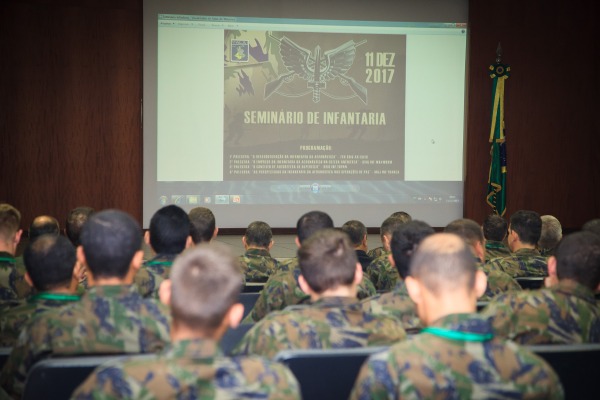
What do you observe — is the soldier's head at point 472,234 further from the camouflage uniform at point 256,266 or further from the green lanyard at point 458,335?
the green lanyard at point 458,335

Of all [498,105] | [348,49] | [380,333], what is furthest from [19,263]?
[498,105]

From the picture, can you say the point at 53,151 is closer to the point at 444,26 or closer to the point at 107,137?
the point at 107,137

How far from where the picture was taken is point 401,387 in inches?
61.6

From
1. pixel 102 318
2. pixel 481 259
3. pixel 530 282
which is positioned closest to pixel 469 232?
pixel 481 259

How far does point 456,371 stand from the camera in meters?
1.58

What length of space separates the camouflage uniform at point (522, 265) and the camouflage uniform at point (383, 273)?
1.81 feet

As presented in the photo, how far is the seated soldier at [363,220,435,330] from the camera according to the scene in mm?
2779

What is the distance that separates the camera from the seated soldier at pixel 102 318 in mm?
2076

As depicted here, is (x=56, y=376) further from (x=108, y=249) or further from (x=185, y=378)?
(x=108, y=249)

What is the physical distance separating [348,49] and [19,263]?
21.1 feet

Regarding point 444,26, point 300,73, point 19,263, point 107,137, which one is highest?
point 444,26

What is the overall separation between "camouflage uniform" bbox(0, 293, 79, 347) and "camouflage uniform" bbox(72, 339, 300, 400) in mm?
1161

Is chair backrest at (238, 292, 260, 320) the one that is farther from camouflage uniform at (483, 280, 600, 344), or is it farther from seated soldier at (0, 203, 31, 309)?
camouflage uniform at (483, 280, 600, 344)

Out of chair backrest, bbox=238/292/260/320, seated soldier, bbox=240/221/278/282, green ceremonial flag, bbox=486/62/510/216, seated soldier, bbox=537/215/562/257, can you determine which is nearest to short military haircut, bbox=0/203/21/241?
chair backrest, bbox=238/292/260/320
